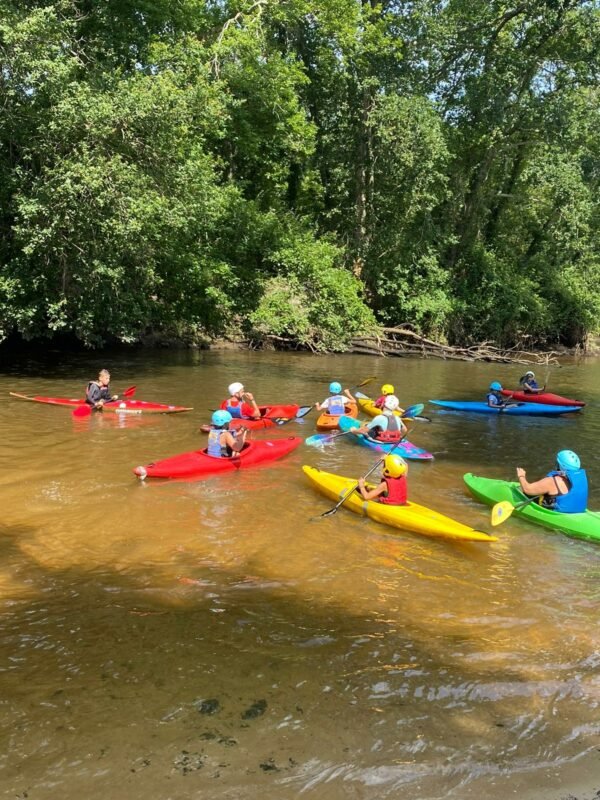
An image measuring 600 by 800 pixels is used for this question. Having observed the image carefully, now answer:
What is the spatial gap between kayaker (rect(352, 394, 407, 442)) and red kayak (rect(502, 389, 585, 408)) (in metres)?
6.02

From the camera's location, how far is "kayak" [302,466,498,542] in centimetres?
679

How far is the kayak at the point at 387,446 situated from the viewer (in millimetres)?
10406

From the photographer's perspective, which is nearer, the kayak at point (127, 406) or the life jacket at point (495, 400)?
the kayak at point (127, 406)

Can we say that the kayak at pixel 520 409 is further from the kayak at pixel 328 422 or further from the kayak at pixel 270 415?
the kayak at pixel 270 415

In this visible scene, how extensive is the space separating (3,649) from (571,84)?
2998 centimetres

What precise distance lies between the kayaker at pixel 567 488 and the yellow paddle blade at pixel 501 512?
558 mm

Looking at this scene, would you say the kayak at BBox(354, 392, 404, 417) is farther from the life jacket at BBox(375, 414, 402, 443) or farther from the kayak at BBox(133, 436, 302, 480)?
the kayak at BBox(133, 436, 302, 480)

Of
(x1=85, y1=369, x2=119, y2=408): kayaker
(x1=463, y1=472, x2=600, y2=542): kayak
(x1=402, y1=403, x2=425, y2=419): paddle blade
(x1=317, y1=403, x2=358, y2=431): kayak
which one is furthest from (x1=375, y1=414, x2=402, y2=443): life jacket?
(x1=85, y1=369, x2=119, y2=408): kayaker

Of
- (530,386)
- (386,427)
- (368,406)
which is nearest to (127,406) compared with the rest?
(368,406)

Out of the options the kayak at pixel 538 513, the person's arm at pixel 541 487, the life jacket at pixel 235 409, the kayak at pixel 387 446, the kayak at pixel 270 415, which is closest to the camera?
the kayak at pixel 538 513

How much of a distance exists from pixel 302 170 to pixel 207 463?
76.8ft

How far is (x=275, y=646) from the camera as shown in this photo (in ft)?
15.3

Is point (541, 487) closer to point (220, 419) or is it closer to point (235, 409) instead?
point (220, 419)

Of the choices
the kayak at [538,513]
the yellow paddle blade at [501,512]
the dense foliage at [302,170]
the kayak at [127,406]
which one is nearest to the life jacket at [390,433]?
the kayak at [538,513]
